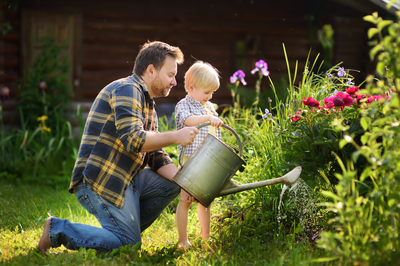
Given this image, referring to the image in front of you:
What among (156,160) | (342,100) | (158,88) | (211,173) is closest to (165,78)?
(158,88)

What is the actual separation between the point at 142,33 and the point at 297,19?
311 cm

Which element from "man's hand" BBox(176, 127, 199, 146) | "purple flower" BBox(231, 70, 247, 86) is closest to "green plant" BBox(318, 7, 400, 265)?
"man's hand" BBox(176, 127, 199, 146)

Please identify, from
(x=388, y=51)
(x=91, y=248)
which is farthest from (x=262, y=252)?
(x=388, y=51)

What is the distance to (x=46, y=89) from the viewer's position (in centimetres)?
602

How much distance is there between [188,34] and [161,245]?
5.67 m

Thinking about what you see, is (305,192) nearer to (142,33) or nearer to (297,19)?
(142,33)

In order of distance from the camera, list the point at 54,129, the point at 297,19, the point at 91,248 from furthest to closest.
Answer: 1. the point at 297,19
2. the point at 54,129
3. the point at 91,248

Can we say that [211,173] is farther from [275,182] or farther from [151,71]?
[151,71]

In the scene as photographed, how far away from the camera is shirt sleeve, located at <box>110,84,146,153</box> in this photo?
2252mm

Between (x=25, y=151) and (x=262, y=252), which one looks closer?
(x=262, y=252)

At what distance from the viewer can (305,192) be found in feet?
8.49

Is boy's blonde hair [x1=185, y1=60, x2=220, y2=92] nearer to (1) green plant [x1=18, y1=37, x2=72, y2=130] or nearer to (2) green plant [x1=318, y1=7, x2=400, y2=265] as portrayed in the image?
(2) green plant [x1=318, y1=7, x2=400, y2=265]

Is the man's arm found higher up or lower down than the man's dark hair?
lower down

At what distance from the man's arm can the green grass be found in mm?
615
